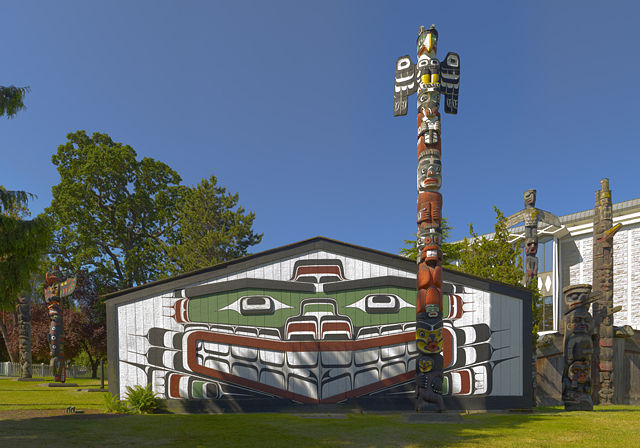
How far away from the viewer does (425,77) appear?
46.4ft

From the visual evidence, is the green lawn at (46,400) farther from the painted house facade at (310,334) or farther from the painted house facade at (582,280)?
the painted house facade at (582,280)

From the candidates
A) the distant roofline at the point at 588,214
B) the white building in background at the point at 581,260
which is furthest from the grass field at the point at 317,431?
the white building in background at the point at 581,260

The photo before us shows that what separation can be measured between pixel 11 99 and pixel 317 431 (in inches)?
443

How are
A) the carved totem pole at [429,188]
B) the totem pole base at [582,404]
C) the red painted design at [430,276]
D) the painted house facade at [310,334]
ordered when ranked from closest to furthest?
the carved totem pole at [429,188], the red painted design at [430,276], the totem pole base at [582,404], the painted house facade at [310,334]

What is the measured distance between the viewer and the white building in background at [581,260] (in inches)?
1056

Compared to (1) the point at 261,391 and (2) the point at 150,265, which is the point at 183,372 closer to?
(1) the point at 261,391

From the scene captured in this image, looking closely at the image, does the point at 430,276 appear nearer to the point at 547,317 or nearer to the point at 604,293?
the point at 604,293

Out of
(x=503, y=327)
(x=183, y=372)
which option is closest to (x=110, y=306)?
(x=183, y=372)

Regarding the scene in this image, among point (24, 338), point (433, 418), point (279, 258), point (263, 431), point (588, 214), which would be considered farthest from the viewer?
point (588, 214)

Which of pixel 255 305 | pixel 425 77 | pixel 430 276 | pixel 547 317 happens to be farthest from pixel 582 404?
pixel 547 317

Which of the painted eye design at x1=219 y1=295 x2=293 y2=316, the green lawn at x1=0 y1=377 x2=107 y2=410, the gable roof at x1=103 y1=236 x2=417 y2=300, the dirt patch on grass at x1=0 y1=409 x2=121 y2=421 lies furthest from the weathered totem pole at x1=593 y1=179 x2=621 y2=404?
the green lawn at x1=0 y1=377 x2=107 y2=410

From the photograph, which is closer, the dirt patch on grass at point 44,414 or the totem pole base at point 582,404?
the dirt patch on grass at point 44,414

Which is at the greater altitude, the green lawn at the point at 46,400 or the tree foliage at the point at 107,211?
the tree foliage at the point at 107,211

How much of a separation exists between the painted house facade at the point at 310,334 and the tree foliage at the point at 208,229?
777 inches
